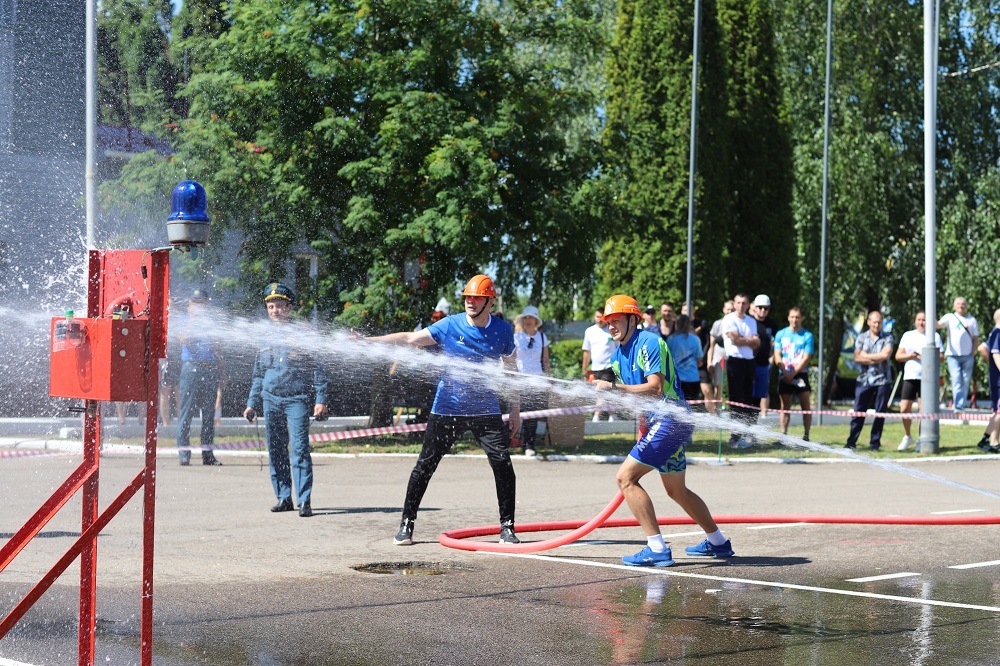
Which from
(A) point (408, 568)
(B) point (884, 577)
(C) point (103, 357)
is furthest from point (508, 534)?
(C) point (103, 357)

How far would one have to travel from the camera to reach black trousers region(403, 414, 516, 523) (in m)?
9.89

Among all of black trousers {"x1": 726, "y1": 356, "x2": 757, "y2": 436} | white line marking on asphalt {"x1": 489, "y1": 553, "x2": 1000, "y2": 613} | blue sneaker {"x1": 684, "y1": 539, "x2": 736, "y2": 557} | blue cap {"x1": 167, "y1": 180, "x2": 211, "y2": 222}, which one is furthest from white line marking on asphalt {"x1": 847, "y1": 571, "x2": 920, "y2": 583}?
black trousers {"x1": 726, "y1": 356, "x2": 757, "y2": 436}

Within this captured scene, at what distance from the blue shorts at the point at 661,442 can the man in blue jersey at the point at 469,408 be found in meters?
1.27

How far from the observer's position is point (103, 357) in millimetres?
5629

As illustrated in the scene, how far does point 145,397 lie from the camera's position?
5691 millimetres

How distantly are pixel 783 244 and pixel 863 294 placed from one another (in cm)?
222

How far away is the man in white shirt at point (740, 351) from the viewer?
18578 millimetres

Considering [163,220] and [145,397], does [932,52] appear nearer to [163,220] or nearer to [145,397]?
[163,220]

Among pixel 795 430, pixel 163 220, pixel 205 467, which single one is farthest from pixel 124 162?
pixel 795 430

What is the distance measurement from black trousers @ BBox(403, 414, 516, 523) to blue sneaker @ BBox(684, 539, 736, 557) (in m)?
1.33

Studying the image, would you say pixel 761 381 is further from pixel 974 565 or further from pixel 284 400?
pixel 974 565

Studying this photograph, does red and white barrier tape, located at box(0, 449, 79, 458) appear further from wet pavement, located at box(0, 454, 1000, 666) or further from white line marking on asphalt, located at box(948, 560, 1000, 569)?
white line marking on asphalt, located at box(948, 560, 1000, 569)

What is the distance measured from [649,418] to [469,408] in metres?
1.48

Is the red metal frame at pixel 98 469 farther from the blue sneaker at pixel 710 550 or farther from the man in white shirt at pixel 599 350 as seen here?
the man in white shirt at pixel 599 350
